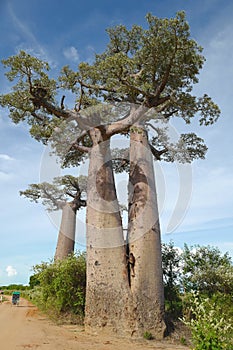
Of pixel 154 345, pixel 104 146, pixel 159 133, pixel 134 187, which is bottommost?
pixel 154 345

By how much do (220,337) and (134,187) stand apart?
3.85 m

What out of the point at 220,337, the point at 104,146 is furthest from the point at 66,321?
the point at 220,337

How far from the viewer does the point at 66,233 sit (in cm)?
1294

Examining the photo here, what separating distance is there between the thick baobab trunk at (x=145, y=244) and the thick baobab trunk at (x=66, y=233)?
6.57m

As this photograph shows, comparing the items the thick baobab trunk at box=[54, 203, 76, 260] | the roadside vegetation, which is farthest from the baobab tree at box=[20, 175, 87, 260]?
the roadside vegetation

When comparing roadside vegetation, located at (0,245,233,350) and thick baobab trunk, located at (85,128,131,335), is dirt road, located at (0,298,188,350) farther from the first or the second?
roadside vegetation, located at (0,245,233,350)

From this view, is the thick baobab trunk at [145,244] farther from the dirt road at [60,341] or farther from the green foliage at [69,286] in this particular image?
the green foliage at [69,286]

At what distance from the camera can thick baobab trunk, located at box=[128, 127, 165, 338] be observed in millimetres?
5523

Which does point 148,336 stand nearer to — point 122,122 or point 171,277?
point 171,277

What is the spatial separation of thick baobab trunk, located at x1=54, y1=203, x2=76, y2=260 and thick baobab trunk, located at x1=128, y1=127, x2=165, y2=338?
6.57m

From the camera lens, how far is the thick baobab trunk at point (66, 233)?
1252 cm

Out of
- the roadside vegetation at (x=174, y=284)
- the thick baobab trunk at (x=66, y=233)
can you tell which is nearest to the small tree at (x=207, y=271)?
the roadside vegetation at (x=174, y=284)

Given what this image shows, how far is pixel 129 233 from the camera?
631 centimetres

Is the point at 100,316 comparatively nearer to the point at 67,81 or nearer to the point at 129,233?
the point at 129,233
